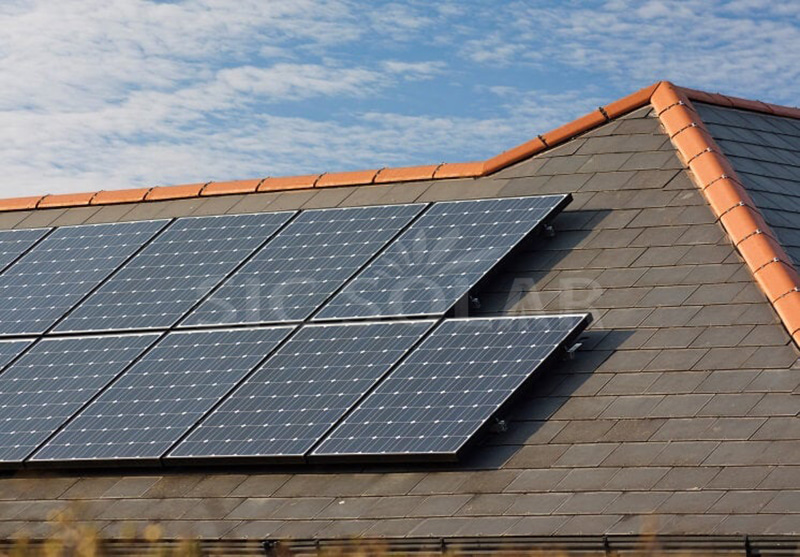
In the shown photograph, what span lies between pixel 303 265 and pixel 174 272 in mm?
2632

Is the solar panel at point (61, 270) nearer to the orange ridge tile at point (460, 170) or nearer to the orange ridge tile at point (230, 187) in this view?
the orange ridge tile at point (230, 187)

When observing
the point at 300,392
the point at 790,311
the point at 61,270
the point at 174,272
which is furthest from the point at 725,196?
the point at 61,270

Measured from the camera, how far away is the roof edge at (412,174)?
29.1 metres

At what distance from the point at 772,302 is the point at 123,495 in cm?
1055

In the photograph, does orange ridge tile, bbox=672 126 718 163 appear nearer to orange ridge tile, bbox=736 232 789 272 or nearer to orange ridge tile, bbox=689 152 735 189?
orange ridge tile, bbox=689 152 735 189

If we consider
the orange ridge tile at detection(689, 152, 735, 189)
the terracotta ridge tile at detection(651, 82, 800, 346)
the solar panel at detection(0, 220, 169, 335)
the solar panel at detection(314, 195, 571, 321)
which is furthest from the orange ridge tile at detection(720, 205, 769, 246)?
the solar panel at detection(0, 220, 169, 335)

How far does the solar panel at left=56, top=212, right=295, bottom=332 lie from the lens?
26.4 m

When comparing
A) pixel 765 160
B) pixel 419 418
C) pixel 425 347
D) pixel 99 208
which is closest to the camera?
pixel 419 418

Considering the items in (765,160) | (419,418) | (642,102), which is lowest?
(419,418)

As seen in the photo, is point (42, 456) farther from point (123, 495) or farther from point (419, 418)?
point (419, 418)

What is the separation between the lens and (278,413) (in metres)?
22.7

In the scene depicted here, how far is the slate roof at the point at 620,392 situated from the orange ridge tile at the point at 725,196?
38mm

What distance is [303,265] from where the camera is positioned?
26.7 meters

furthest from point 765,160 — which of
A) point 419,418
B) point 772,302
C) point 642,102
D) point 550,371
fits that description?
point 419,418
